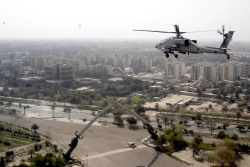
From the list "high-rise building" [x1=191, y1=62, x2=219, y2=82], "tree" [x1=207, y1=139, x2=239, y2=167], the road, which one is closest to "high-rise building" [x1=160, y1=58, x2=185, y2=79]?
"high-rise building" [x1=191, y1=62, x2=219, y2=82]

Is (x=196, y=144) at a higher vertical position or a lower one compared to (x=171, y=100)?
lower

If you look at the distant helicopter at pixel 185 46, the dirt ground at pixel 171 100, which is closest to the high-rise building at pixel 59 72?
the dirt ground at pixel 171 100

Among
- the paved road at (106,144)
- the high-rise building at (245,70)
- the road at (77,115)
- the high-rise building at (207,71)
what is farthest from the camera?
the high-rise building at (245,70)

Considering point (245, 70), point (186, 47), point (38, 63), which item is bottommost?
point (245, 70)

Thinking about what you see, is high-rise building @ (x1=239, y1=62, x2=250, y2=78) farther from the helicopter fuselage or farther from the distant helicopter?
the helicopter fuselage

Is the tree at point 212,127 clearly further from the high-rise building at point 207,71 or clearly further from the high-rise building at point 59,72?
the high-rise building at point 59,72

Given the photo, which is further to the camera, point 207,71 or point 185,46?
point 207,71

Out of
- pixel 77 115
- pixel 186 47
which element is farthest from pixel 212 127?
pixel 186 47

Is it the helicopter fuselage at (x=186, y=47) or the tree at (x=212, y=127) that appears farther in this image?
the tree at (x=212, y=127)

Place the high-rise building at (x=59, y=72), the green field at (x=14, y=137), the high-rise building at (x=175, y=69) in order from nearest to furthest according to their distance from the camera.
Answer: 1. the green field at (x=14, y=137)
2. the high-rise building at (x=59, y=72)
3. the high-rise building at (x=175, y=69)

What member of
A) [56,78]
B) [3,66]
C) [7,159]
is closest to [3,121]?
[7,159]

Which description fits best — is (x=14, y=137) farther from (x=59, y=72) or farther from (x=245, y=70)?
(x=245, y=70)
